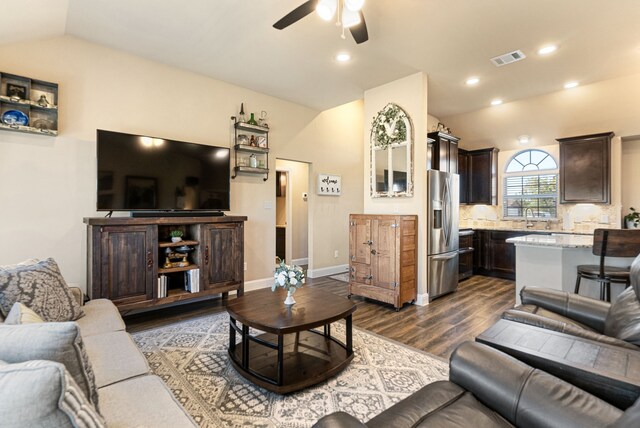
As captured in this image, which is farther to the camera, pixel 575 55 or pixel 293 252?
pixel 293 252

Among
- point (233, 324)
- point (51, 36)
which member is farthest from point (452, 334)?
point (51, 36)

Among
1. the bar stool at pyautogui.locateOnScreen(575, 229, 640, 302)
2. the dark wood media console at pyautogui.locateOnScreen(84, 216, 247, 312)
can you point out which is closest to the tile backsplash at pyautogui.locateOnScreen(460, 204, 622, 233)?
the bar stool at pyautogui.locateOnScreen(575, 229, 640, 302)

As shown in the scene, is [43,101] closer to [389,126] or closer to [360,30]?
[360,30]

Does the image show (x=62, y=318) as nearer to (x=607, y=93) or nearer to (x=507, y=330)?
(x=507, y=330)

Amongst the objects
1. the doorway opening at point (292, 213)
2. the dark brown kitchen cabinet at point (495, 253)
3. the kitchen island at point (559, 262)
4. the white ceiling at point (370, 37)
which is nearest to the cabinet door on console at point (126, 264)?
the white ceiling at point (370, 37)

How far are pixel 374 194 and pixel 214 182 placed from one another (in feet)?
7.59

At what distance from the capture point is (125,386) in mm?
1388

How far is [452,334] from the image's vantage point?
316 centimetres

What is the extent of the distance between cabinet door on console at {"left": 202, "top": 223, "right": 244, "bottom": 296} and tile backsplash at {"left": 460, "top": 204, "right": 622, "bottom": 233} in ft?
16.7

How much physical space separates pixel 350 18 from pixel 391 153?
91.3 inches

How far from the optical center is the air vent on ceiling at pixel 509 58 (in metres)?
3.65

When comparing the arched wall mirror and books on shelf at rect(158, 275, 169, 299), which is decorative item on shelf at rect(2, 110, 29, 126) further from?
the arched wall mirror

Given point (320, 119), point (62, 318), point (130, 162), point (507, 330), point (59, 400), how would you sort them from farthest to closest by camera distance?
point (320, 119) < point (130, 162) < point (62, 318) < point (507, 330) < point (59, 400)

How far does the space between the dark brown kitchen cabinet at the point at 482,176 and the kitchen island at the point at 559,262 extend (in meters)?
3.05
